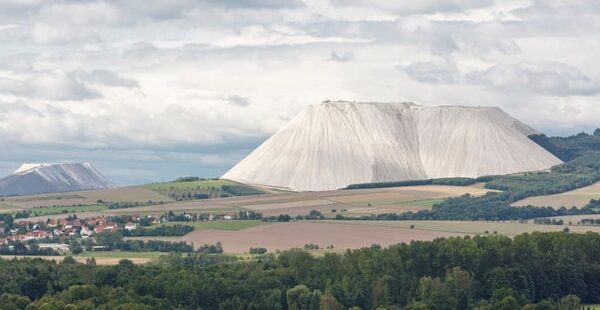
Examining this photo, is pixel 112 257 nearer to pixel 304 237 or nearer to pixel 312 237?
pixel 304 237

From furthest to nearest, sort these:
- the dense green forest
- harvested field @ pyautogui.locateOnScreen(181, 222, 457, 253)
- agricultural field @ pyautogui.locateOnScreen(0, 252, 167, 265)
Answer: harvested field @ pyautogui.locateOnScreen(181, 222, 457, 253), agricultural field @ pyautogui.locateOnScreen(0, 252, 167, 265), the dense green forest

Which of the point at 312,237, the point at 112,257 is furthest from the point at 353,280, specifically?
the point at 312,237

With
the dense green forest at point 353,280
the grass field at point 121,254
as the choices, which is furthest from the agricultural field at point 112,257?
the dense green forest at point 353,280

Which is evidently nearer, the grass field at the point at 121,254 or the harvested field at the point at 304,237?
the grass field at the point at 121,254

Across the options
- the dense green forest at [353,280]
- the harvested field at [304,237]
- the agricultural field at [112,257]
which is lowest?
the dense green forest at [353,280]

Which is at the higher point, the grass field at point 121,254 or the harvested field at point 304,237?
the harvested field at point 304,237

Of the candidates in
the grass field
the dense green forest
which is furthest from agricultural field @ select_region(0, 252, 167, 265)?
the dense green forest

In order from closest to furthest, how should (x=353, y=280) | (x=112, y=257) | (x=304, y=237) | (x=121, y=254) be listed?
1. (x=353, y=280)
2. (x=112, y=257)
3. (x=121, y=254)
4. (x=304, y=237)

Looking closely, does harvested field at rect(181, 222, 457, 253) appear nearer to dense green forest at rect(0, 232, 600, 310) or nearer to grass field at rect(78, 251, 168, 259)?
grass field at rect(78, 251, 168, 259)

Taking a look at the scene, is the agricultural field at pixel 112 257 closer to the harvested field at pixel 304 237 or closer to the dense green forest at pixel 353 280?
the dense green forest at pixel 353 280
